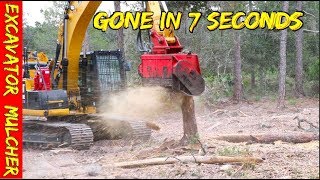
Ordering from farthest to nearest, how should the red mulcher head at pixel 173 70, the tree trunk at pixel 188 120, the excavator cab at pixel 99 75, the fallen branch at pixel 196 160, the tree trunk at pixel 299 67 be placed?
the tree trunk at pixel 299 67, the excavator cab at pixel 99 75, the tree trunk at pixel 188 120, the red mulcher head at pixel 173 70, the fallen branch at pixel 196 160

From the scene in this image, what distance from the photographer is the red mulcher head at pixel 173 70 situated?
26.6 feet

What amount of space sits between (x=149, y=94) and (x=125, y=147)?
1.39 metres

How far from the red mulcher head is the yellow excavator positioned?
41mm

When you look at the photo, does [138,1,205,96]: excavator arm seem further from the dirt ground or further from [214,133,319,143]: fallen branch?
[214,133,319,143]: fallen branch

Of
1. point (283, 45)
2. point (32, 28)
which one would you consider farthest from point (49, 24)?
point (283, 45)

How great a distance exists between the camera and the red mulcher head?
8117 mm

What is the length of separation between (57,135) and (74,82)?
142 centimetres

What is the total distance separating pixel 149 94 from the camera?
33.6 ft

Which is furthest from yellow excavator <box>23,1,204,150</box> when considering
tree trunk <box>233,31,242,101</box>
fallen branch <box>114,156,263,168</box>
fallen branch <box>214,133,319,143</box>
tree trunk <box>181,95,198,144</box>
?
tree trunk <box>233,31,242,101</box>

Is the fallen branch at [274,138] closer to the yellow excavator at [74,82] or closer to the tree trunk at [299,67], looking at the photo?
the yellow excavator at [74,82]

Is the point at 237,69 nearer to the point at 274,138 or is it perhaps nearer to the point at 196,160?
the point at 274,138

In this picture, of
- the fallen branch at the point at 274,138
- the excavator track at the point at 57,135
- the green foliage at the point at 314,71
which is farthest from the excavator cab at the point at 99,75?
the green foliage at the point at 314,71

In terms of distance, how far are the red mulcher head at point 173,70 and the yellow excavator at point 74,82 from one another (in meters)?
0.04

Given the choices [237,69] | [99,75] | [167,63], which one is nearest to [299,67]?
[237,69]
